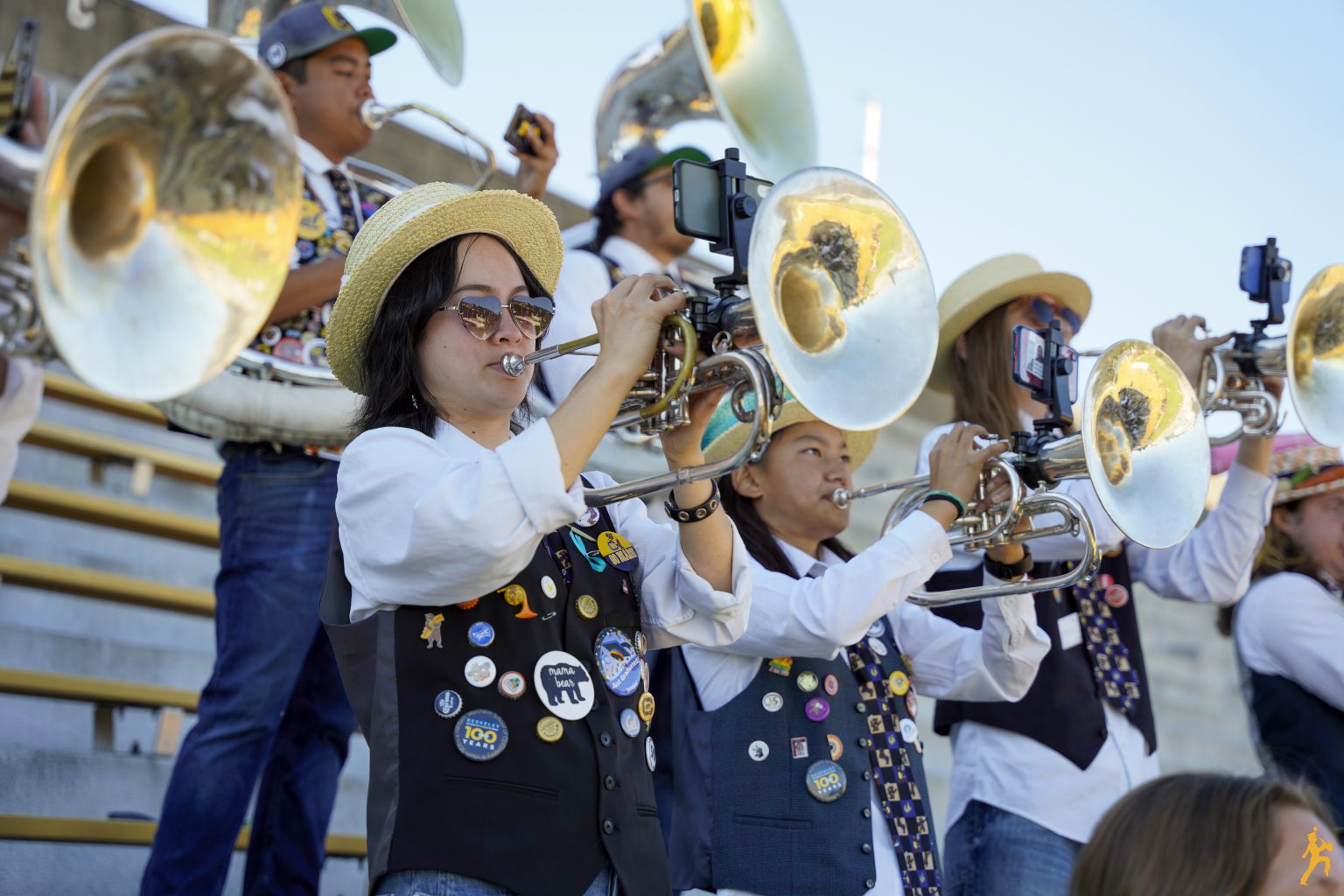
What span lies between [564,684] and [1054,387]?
1506 mm

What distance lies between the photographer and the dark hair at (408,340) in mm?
2836

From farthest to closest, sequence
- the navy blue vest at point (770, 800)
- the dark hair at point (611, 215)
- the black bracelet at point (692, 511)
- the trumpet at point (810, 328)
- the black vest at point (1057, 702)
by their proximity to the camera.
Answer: the dark hair at point (611, 215), the black vest at point (1057, 702), the navy blue vest at point (770, 800), the black bracelet at point (692, 511), the trumpet at point (810, 328)

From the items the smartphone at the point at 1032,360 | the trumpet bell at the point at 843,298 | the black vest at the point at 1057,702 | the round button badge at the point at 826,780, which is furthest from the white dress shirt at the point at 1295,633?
the trumpet bell at the point at 843,298

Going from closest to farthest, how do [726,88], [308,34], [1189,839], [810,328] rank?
[1189,839]
[810,328]
[308,34]
[726,88]

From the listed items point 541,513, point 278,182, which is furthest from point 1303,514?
point 278,182

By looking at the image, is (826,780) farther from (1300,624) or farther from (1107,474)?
(1300,624)

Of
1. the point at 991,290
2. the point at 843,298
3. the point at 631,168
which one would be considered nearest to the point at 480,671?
the point at 843,298

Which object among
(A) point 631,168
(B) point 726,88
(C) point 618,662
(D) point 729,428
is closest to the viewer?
(C) point 618,662

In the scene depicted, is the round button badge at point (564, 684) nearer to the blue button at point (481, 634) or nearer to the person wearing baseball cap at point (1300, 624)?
the blue button at point (481, 634)

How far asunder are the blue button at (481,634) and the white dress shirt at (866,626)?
33.1 inches

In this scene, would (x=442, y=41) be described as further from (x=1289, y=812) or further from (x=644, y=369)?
(x=1289, y=812)

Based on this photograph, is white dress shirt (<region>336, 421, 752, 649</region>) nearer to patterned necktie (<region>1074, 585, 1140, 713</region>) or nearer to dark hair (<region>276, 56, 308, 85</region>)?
patterned necktie (<region>1074, 585, 1140, 713</region>)

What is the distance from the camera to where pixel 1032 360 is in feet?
11.6

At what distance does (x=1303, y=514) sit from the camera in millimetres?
4895
